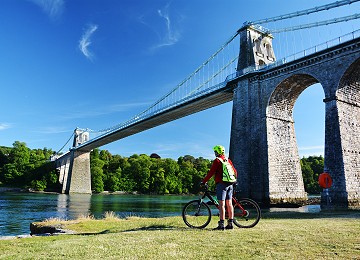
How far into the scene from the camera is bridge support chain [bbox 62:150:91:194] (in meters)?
65.2

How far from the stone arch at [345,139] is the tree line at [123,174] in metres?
48.6

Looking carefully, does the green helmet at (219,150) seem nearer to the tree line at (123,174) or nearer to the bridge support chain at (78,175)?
the bridge support chain at (78,175)

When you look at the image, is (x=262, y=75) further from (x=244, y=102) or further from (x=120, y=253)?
(x=120, y=253)

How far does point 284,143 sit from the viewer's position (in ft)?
84.3

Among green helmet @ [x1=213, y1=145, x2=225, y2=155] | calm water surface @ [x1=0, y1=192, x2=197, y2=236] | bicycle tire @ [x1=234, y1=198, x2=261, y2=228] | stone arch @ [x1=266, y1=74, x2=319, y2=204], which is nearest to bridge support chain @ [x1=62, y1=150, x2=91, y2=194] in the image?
calm water surface @ [x1=0, y1=192, x2=197, y2=236]

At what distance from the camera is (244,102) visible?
1061 inches

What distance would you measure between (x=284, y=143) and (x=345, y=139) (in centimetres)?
642

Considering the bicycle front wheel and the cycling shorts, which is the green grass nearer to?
the cycling shorts

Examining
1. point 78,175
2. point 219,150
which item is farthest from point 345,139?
point 78,175

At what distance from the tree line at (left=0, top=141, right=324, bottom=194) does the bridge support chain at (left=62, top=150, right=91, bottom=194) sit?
4415 millimetres

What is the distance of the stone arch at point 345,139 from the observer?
60.9 ft

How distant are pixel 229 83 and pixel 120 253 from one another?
86.1ft

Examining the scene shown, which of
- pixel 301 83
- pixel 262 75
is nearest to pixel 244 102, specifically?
pixel 262 75

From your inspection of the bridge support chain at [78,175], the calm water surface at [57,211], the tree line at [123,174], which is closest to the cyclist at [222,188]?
the calm water surface at [57,211]
